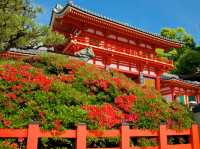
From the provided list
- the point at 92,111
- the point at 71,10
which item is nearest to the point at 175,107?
the point at 92,111

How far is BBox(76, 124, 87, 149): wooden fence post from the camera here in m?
6.76

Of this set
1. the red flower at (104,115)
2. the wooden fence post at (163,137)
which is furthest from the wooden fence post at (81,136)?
the wooden fence post at (163,137)

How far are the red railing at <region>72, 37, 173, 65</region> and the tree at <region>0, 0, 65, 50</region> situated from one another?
613cm

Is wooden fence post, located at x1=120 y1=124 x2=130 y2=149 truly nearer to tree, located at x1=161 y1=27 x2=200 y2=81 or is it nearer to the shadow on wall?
the shadow on wall

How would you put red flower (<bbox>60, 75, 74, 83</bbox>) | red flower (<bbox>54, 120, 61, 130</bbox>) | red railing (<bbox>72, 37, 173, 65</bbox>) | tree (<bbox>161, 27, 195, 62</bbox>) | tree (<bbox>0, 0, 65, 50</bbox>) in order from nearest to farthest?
red flower (<bbox>54, 120, 61, 130</bbox>) → red flower (<bbox>60, 75, 74, 83</bbox>) → tree (<bbox>0, 0, 65, 50</bbox>) → red railing (<bbox>72, 37, 173, 65</bbox>) → tree (<bbox>161, 27, 195, 62</bbox>)

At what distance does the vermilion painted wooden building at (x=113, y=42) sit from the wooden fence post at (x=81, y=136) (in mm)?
12873

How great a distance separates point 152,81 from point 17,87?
1802 cm

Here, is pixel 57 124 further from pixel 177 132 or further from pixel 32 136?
pixel 177 132

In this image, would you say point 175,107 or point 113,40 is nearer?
point 175,107

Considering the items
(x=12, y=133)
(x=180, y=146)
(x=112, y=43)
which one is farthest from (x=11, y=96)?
(x=112, y=43)

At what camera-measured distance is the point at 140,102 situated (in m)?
8.50

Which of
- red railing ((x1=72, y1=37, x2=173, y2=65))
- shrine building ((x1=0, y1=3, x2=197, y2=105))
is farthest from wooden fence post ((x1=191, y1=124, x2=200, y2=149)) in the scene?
red railing ((x1=72, y1=37, x2=173, y2=65))

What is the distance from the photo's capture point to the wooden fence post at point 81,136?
676 centimetres

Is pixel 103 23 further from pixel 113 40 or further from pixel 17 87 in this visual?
pixel 17 87
